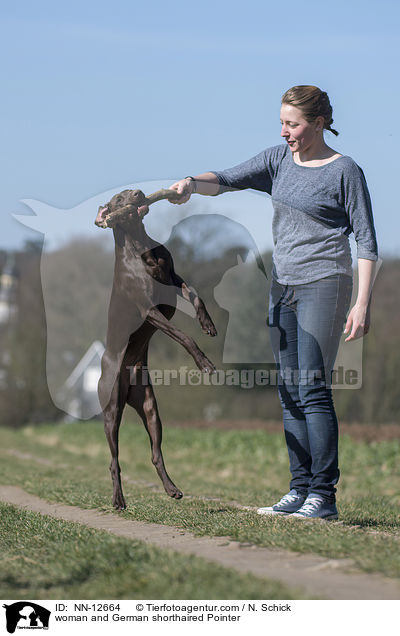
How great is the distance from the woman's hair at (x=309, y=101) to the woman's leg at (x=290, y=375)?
4.01 ft

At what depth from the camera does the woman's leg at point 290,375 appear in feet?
18.5

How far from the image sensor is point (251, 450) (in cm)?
1870

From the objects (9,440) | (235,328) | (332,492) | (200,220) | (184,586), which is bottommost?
(9,440)

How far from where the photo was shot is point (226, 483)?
43.3ft

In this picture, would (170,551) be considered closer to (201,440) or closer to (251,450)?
(251,450)

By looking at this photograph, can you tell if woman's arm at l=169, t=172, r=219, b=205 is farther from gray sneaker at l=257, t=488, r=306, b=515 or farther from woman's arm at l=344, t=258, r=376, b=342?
gray sneaker at l=257, t=488, r=306, b=515

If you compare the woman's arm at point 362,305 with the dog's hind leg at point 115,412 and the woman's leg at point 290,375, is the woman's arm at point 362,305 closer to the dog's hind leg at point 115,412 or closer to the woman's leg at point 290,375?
the woman's leg at point 290,375

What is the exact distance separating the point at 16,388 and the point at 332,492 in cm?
2832

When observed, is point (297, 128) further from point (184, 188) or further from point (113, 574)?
point (113, 574)

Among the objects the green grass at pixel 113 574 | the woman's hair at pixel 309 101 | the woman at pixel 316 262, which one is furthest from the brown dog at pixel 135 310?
the green grass at pixel 113 574

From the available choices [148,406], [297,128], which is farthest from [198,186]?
[148,406]
